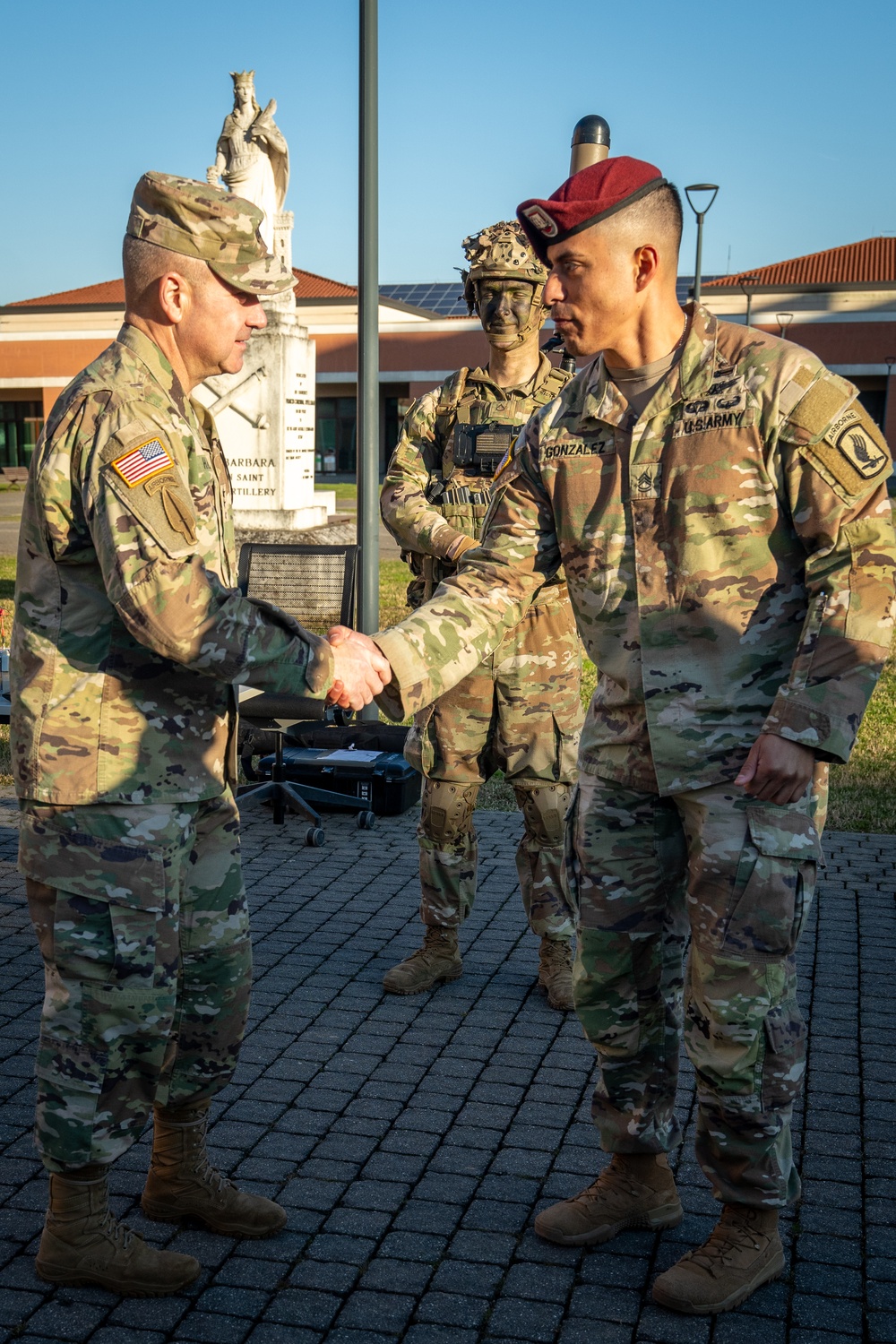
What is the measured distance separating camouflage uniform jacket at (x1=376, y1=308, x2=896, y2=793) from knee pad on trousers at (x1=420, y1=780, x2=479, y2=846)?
1.70 m

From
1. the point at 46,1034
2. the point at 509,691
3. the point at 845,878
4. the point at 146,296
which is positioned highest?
the point at 146,296

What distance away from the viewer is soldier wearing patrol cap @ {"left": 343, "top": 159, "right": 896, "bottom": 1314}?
287 cm

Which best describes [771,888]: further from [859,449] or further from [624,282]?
[624,282]

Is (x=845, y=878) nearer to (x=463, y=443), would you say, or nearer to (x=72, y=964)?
(x=463, y=443)

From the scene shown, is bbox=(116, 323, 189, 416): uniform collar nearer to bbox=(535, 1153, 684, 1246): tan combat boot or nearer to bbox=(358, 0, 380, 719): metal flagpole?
bbox=(535, 1153, 684, 1246): tan combat boot

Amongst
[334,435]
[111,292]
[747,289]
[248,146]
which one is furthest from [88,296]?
[248,146]

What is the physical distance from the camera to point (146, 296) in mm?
3086

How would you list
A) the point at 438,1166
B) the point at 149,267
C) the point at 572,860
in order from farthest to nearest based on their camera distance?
the point at 438,1166
the point at 572,860
the point at 149,267

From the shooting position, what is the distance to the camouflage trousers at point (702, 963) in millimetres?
2957

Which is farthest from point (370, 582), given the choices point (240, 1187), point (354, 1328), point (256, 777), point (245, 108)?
point (245, 108)

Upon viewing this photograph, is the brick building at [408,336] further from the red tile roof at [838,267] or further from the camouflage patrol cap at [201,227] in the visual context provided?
the camouflage patrol cap at [201,227]

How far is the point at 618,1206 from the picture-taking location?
3.39 metres

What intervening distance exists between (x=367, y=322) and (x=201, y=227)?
6040mm

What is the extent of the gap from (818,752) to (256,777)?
5645 mm
